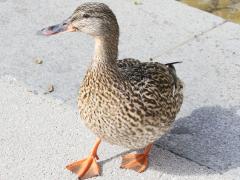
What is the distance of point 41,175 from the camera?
14.1ft

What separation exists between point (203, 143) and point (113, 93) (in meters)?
1.00

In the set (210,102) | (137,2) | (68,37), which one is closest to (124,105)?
(210,102)

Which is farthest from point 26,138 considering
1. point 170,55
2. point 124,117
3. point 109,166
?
point 170,55

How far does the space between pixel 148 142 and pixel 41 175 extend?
31.7 inches

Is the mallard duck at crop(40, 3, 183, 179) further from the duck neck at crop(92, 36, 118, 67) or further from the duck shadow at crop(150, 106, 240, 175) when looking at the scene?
the duck shadow at crop(150, 106, 240, 175)

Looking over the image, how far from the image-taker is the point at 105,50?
3.96 metres

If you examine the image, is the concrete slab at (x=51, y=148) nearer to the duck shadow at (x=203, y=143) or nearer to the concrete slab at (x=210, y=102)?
the duck shadow at (x=203, y=143)

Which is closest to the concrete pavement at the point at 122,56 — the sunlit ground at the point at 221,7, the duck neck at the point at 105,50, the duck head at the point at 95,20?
the sunlit ground at the point at 221,7

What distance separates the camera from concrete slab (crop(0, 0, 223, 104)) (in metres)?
5.41

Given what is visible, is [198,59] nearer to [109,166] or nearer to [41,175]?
[109,166]

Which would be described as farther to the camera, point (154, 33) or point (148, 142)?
point (154, 33)

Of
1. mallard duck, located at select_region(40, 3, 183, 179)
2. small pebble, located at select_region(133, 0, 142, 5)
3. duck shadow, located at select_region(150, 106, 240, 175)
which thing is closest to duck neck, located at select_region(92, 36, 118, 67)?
mallard duck, located at select_region(40, 3, 183, 179)

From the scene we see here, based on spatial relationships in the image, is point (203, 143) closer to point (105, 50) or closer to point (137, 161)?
point (137, 161)

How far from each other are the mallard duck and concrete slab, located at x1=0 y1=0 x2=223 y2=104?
1044 mm
